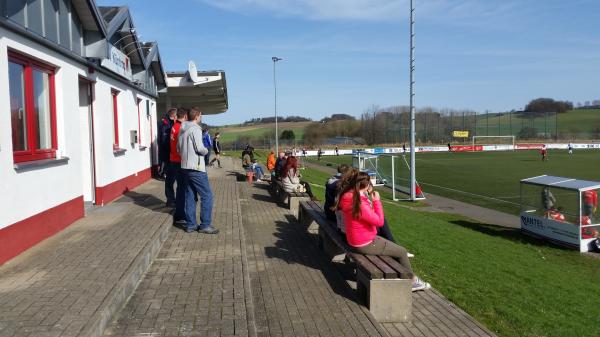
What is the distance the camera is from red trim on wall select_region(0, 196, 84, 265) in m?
6.01

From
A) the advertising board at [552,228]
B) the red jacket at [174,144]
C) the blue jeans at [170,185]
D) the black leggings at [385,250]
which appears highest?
the red jacket at [174,144]

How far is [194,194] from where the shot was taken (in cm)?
805

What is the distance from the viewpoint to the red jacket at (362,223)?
20.5 feet

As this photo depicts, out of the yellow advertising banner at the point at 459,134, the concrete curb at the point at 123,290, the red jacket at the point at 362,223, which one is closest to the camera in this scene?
the concrete curb at the point at 123,290

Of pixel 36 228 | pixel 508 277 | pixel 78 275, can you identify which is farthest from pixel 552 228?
pixel 78 275

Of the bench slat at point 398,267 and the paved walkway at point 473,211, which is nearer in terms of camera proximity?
the bench slat at point 398,267

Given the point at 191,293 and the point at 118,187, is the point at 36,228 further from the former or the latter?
the point at 118,187

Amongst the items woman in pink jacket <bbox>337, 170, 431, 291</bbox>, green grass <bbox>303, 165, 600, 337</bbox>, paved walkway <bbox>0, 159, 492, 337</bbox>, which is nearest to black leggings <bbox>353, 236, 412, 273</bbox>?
woman in pink jacket <bbox>337, 170, 431, 291</bbox>

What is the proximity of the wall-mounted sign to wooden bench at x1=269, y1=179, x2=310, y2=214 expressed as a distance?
15.6ft

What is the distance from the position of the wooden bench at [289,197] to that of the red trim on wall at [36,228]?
5365 millimetres

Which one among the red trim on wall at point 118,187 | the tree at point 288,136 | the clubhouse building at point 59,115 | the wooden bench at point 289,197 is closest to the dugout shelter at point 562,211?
the wooden bench at point 289,197

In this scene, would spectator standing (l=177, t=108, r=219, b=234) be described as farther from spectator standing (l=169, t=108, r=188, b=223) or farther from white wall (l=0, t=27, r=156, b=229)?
white wall (l=0, t=27, r=156, b=229)

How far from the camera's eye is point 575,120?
107 metres

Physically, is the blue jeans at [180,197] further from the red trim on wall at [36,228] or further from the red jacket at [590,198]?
the red jacket at [590,198]
